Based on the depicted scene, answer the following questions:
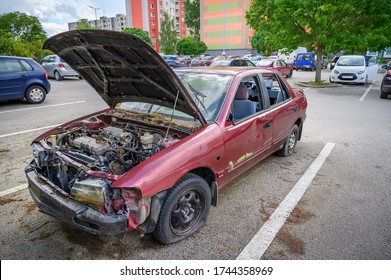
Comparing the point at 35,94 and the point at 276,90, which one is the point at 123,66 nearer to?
the point at 276,90

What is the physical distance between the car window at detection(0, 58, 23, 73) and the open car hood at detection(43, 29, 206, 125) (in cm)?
681

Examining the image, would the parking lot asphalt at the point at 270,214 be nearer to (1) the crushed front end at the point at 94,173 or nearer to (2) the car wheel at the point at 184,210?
(2) the car wheel at the point at 184,210

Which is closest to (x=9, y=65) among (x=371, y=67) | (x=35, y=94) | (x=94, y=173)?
(x=35, y=94)

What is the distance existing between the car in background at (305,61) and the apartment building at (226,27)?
2685 cm

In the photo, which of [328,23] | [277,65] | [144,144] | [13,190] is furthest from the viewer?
[277,65]

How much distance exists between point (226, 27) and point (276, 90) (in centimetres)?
5629

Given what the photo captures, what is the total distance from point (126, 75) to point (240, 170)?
1.81 meters

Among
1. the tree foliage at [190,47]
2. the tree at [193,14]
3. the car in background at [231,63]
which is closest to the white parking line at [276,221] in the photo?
the car in background at [231,63]

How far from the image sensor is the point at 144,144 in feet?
9.55

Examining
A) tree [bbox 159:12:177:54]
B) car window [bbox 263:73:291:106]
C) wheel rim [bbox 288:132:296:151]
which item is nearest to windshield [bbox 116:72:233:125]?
car window [bbox 263:73:291:106]

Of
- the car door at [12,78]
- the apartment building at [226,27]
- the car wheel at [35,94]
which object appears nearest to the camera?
the car door at [12,78]

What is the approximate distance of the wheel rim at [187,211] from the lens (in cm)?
268
